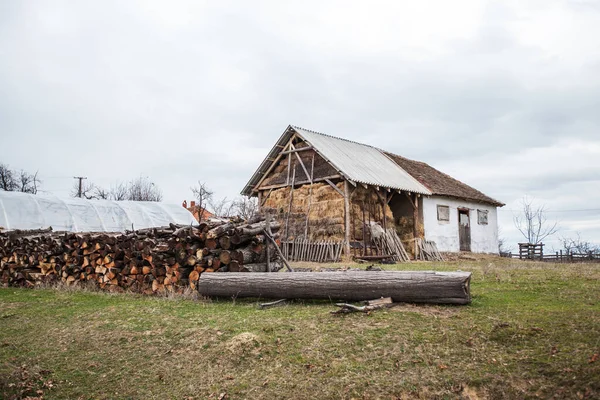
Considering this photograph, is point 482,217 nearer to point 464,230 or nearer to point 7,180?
point 464,230

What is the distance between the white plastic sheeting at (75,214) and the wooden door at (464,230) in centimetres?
1482

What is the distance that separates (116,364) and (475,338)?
485cm

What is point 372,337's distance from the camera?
6406 millimetres

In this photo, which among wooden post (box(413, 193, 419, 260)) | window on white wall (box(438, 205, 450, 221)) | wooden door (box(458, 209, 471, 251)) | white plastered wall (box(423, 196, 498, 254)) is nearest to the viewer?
wooden post (box(413, 193, 419, 260))

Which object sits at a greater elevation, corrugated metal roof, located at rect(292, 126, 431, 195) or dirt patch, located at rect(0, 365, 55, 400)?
corrugated metal roof, located at rect(292, 126, 431, 195)

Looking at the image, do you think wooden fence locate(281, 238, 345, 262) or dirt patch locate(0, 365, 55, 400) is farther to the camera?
wooden fence locate(281, 238, 345, 262)

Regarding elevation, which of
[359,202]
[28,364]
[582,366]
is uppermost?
[359,202]

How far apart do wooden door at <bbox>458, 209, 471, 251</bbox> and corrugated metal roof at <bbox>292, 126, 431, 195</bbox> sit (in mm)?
3726

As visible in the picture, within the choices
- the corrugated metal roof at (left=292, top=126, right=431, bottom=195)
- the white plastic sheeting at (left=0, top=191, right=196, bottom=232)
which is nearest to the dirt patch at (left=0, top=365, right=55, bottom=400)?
the white plastic sheeting at (left=0, top=191, right=196, bottom=232)

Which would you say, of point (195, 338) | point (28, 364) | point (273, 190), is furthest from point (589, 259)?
point (28, 364)

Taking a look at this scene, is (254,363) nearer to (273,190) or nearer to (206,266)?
(206,266)

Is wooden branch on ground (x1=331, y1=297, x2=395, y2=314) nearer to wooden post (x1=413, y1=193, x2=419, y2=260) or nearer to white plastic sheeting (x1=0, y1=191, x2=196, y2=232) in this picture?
white plastic sheeting (x1=0, y1=191, x2=196, y2=232)

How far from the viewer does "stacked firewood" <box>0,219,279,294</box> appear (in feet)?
35.2

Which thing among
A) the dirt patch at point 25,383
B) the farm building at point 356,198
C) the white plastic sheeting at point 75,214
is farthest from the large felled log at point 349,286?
the white plastic sheeting at point 75,214
